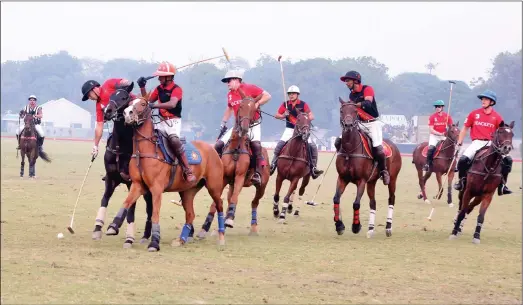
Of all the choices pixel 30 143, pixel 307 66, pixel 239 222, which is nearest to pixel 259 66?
pixel 307 66

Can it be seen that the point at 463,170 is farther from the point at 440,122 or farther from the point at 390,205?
the point at 440,122

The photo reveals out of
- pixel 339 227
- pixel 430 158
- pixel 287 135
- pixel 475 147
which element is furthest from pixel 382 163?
pixel 430 158

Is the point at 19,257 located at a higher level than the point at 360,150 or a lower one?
lower

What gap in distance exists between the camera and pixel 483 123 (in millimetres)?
15711

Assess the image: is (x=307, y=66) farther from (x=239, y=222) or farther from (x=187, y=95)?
(x=239, y=222)

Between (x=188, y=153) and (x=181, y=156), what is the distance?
30cm

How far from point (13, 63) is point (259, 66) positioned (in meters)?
55.8

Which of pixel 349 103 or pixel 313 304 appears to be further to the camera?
pixel 349 103

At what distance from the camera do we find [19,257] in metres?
11.1

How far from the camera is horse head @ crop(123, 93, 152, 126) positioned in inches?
476

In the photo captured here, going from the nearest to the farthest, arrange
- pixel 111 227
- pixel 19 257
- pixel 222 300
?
pixel 222 300 → pixel 19 257 → pixel 111 227

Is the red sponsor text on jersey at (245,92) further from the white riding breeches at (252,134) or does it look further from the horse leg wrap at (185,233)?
the horse leg wrap at (185,233)

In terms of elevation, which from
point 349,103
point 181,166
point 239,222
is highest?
point 349,103

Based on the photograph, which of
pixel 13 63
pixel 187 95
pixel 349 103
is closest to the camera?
pixel 349 103
